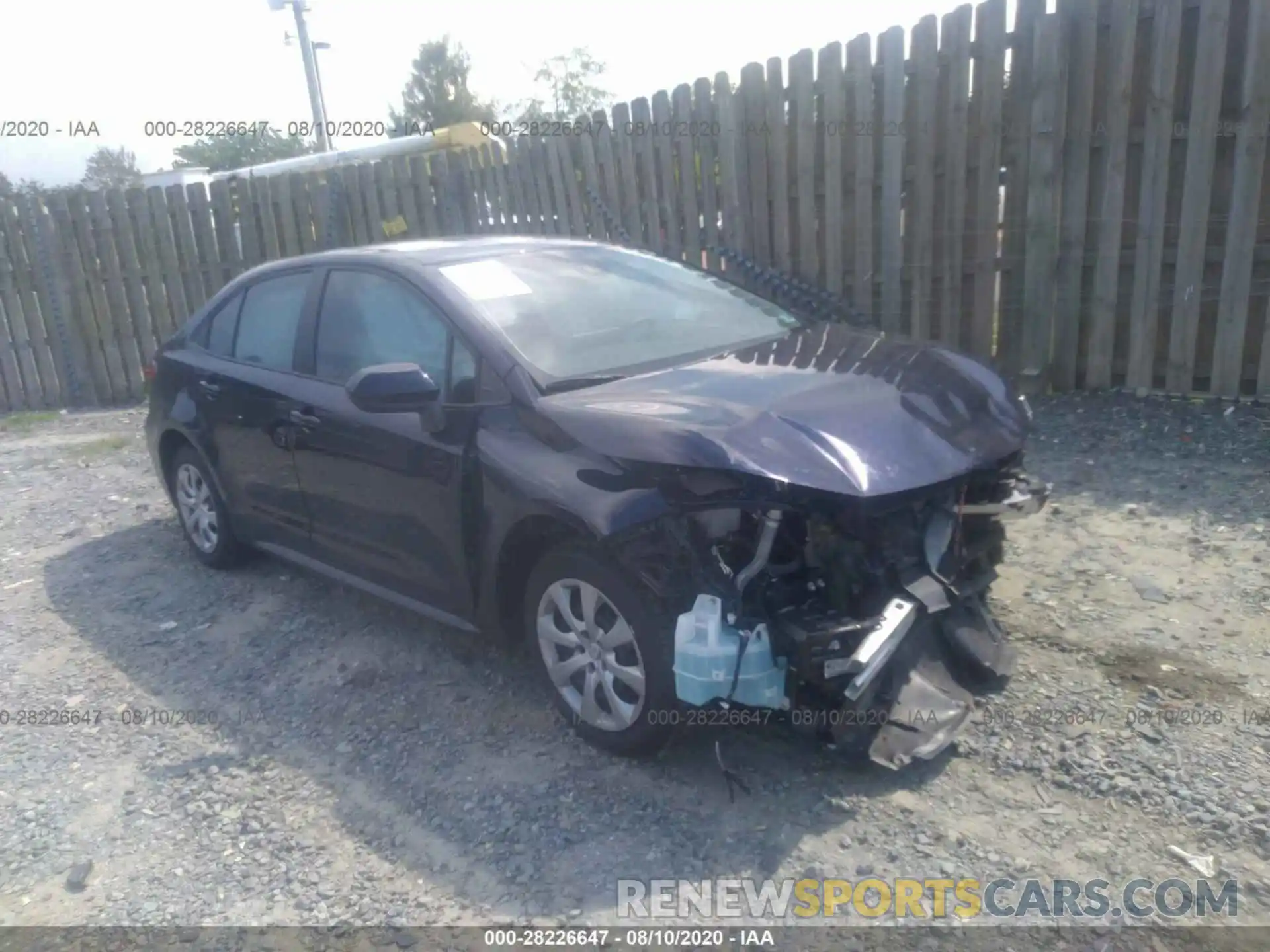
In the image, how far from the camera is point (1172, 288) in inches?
247

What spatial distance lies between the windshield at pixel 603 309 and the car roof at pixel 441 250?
74 mm

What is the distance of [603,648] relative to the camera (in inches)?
137

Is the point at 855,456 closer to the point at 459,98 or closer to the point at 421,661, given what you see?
the point at 421,661

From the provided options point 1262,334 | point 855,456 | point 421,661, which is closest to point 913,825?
point 855,456

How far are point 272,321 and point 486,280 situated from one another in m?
1.48

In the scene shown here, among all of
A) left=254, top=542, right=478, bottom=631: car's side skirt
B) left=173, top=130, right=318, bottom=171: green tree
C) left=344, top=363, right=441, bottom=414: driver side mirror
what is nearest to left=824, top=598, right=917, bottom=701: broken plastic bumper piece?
left=254, top=542, right=478, bottom=631: car's side skirt

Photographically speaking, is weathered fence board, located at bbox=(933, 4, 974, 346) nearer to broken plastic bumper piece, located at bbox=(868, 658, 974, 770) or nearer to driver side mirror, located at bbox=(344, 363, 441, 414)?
broken plastic bumper piece, located at bbox=(868, 658, 974, 770)

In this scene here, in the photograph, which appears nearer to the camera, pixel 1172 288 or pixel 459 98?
pixel 1172 288

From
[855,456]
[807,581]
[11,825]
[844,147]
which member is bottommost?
[11,825]

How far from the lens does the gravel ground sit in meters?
3.03

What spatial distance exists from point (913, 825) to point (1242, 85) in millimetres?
5089

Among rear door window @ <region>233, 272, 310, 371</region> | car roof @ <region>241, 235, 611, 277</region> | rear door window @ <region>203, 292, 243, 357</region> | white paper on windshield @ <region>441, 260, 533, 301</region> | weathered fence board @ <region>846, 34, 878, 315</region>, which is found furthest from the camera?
weathered fence board @ <region>846, 34, 878, 315</region>

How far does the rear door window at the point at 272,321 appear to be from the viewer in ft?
16.0

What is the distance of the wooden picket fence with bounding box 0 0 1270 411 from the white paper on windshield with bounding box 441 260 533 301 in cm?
364
